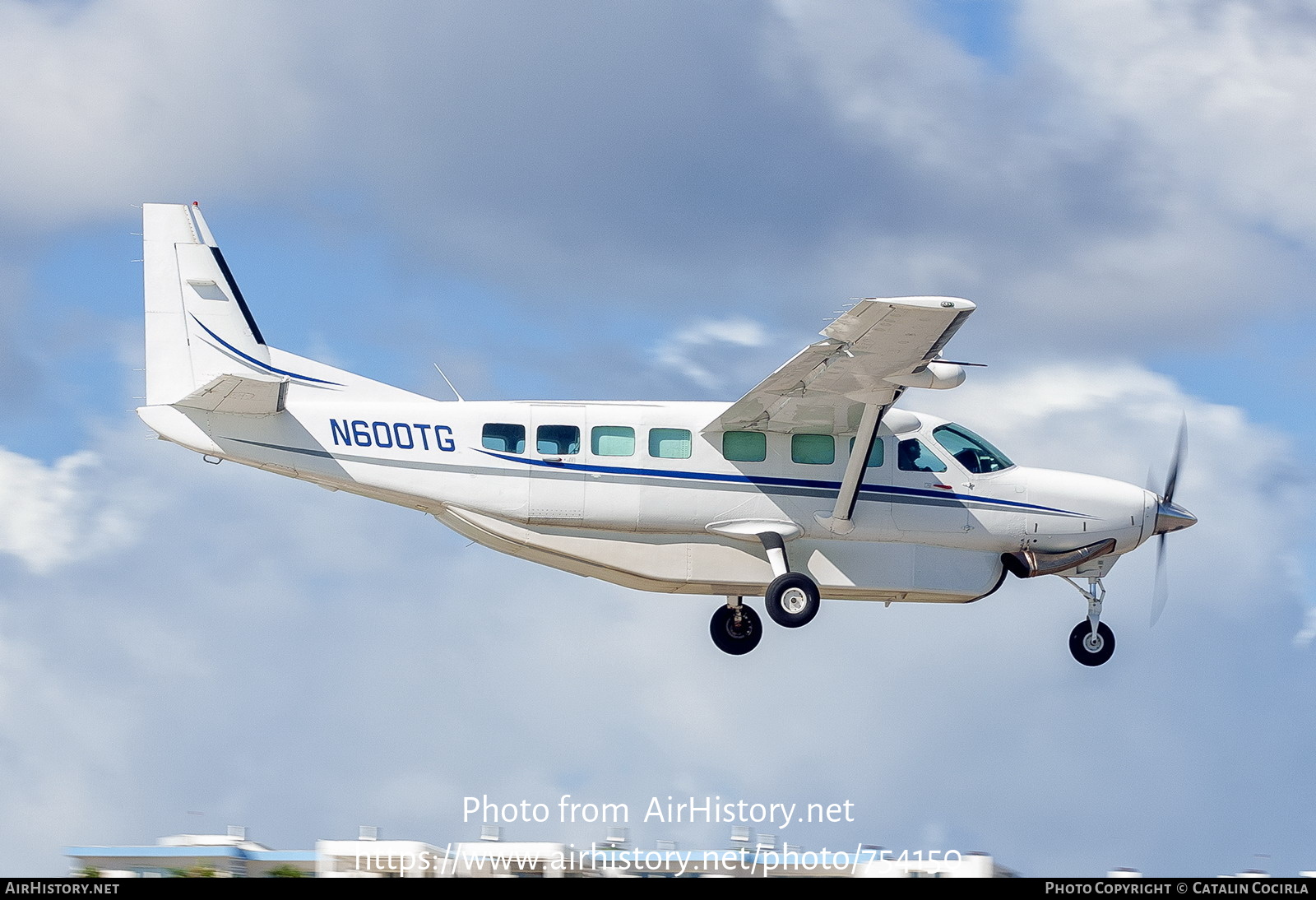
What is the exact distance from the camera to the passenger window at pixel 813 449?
22.5 metres

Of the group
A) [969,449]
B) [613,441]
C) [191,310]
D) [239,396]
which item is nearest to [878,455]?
[969,449]

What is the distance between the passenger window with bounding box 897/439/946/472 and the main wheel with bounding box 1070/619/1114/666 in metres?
3.48

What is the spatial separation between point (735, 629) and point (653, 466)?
3328 millimetres

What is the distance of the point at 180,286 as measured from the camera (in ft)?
73.6

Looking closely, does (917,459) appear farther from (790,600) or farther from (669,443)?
(669,443)

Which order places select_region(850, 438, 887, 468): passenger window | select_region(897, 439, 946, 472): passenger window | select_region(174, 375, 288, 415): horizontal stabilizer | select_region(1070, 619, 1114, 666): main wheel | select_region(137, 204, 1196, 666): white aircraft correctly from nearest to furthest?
select_region(174, 375, 288, 415): horizontal stabilizer < select_region(137, 204, 1196, 666): white aircraft < select_region(850, 438, 887, 468): passenger window < select_region(897, 439, 946, 472): passenger window < select_region(1070, 619, 1114, 666): main wheel

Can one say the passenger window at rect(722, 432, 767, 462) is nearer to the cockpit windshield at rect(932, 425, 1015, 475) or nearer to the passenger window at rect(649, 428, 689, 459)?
the passenger window at rect(649, 428, 689, 459)

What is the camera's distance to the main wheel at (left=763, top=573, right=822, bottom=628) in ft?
72.3

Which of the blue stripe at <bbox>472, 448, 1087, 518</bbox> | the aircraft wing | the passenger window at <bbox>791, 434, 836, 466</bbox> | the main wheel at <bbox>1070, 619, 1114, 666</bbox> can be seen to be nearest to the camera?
the aircraft wing

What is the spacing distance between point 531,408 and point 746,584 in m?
3.98

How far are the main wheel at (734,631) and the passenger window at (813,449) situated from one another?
2.75 meters

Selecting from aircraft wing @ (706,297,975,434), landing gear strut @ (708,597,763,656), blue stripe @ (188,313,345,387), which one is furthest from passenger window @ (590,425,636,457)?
blue stripe @ (188,313,345,387)

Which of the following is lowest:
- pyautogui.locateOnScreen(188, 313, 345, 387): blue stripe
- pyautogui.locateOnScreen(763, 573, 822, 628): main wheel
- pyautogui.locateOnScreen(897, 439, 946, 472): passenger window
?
pyautogui.locateOnScreen(763, 573, 822, 628): main wheel

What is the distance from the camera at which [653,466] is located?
72.4 ft
